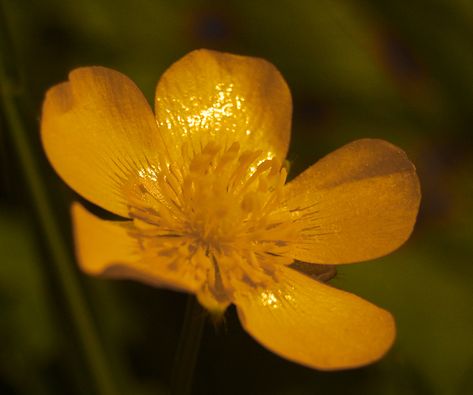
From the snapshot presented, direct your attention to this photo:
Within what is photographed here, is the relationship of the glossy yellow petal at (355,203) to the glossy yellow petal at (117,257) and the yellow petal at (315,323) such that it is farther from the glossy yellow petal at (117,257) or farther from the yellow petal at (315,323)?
the glossy yellow petal at (117,257)

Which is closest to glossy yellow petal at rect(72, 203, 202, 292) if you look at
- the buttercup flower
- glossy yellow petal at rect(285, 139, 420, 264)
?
the buttercup flower

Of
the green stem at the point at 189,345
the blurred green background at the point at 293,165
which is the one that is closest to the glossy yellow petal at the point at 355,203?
the blurred green background at the point at 293,165

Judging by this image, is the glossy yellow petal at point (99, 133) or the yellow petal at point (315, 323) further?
the glossy yellow petal at point (99, 133)

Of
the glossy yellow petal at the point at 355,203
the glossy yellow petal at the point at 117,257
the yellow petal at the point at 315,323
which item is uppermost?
the glossy yellow petal at the point at 117,257

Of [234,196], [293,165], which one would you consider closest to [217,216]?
[234,196]

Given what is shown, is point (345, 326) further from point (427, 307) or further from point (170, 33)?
Answer: point (170, 33)
